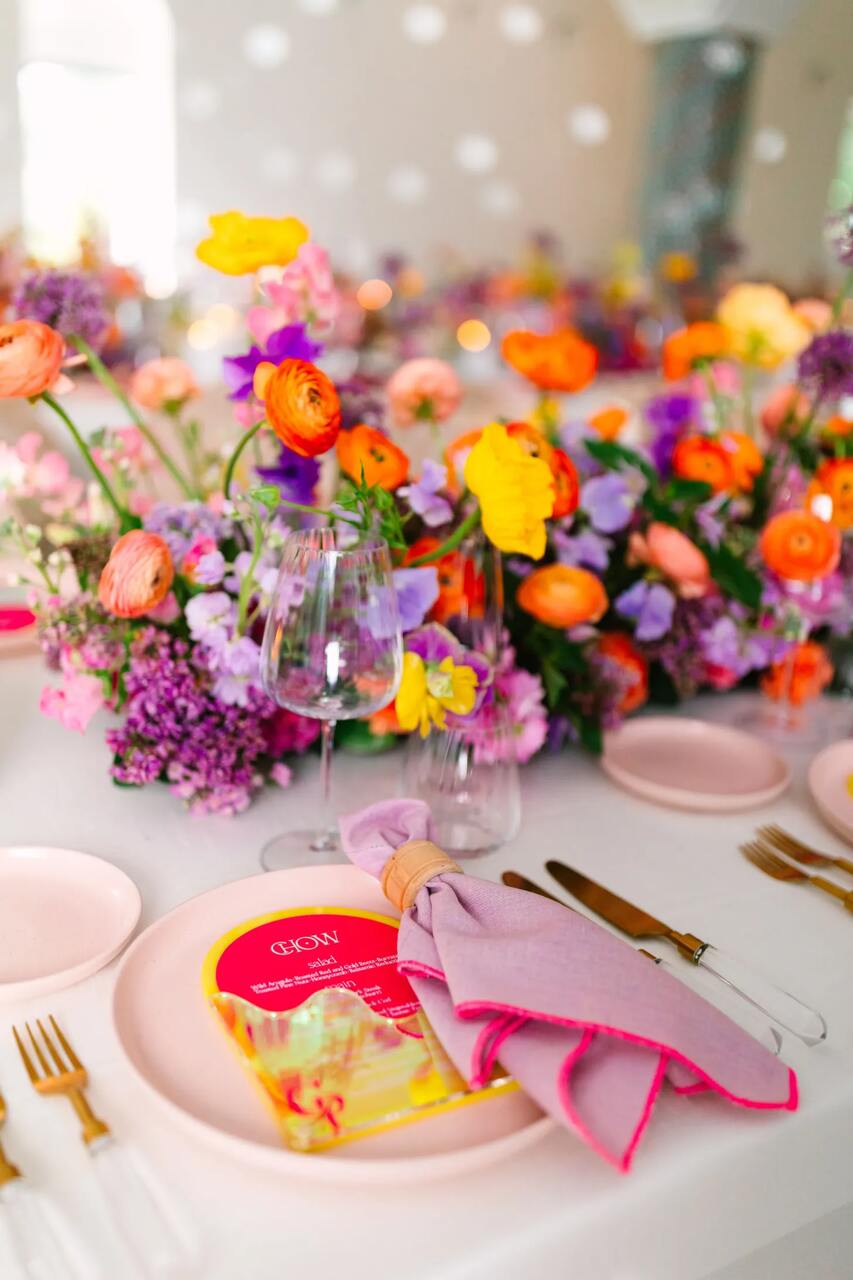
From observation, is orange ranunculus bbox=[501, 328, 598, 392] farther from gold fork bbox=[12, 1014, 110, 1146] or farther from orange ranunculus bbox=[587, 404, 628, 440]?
gold fork bbox=[12, 1014, 110, 1146]

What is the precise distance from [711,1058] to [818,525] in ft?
2.30

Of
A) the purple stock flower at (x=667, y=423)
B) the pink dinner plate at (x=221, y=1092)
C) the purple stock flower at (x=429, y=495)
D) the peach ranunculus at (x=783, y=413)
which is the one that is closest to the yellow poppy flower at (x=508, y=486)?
the purple stock flower at (x=429, y=495)

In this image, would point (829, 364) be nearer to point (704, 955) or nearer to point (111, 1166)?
point (704, 955)

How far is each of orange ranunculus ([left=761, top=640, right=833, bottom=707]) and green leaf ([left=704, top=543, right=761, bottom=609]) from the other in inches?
5.8

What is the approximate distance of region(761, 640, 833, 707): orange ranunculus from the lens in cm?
127

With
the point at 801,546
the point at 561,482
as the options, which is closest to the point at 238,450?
the point at 561,482

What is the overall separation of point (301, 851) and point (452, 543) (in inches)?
11.4

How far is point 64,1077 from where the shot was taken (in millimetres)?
599

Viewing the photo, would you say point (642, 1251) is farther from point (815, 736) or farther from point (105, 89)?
point (105, 89)

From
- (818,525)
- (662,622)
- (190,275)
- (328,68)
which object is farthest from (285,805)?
(328,68)

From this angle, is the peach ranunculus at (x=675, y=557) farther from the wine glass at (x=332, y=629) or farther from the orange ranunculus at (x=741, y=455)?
the wine glass at (x=332, y=629)

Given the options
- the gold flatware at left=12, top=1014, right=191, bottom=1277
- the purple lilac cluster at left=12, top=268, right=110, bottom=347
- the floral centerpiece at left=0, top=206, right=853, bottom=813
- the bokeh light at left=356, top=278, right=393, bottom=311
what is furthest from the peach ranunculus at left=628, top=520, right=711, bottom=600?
the bokeh light at left=356, top=278, right=393, bottom=311

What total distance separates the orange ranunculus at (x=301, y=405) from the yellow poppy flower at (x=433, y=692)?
20 cm

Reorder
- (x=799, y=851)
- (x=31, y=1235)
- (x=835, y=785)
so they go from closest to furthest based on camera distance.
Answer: (x=31, y=1235) < (x=799, y=851) < (x=835, y=785)
